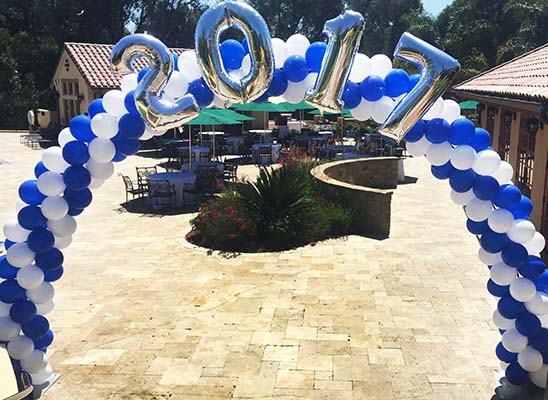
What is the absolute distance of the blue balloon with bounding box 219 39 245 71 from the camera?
5062 mm

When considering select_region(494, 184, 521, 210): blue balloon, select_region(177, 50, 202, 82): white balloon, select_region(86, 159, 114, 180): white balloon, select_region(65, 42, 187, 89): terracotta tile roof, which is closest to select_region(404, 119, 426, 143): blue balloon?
select_region(494, 184, 521, 210): blue balloon

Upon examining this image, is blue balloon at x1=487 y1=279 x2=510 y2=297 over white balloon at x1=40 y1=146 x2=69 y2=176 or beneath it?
beneath

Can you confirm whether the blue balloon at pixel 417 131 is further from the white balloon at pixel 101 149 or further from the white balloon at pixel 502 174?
the white balloon at pixel 101 149

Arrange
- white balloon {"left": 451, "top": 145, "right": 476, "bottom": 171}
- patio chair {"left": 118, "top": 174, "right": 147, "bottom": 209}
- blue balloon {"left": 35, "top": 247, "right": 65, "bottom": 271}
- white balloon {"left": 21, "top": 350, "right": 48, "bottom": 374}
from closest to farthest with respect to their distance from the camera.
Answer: white balloon {"left": 451, "top": 145, "right": 476, "bottom": 171} → blue balloon {"left": 35, "top": 247, "right": 65, "bottom": 271} → white balloon {"left": 21, "top": 350, "right": 48, "bottom": 374} → patio chair {"left": 118, "top": 174, "right": 147, "bottom": 209}

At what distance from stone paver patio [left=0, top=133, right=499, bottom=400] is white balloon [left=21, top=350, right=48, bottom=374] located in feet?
0.89

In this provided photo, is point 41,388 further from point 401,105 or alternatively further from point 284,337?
point 401,105

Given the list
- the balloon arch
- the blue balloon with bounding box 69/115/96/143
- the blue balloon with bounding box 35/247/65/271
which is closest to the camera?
the balloon arch

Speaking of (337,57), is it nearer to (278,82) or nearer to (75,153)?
→ (278,82)

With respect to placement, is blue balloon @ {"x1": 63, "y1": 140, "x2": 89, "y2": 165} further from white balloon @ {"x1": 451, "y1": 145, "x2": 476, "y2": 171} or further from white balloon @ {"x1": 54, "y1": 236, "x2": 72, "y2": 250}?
white balloon @ {"x1": 451, "y1": 145, "x2": 476, "y2": 171}

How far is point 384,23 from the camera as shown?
60.5 meters

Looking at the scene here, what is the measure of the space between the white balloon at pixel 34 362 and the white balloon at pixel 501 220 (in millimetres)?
4705

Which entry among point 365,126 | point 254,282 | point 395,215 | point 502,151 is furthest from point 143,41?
point 365,126

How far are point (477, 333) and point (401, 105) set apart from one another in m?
3.51

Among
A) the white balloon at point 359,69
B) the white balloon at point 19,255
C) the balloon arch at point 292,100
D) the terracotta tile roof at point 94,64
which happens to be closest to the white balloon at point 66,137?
the balloon arch at point 292,100
